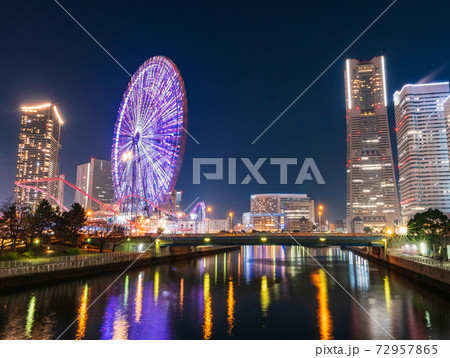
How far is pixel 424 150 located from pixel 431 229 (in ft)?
456

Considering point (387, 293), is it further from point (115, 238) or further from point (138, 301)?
point (115, 238)

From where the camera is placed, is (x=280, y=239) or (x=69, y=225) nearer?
(x=69, y=225)

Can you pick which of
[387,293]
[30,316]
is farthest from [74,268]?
[387,293]

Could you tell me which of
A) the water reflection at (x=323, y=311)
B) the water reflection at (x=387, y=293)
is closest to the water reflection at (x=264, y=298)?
the water reflection at (x=323, y=311)

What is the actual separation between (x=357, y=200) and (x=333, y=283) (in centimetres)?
16968

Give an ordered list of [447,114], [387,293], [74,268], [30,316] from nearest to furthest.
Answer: [30,316] < [387,293] < [74,268] < [447,114]

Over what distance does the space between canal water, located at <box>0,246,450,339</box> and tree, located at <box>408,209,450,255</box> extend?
686cm

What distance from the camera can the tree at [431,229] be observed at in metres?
43.4

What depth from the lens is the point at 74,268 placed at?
1492 inches

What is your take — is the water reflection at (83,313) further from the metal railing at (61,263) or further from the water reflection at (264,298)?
the water reflection at (264,298)

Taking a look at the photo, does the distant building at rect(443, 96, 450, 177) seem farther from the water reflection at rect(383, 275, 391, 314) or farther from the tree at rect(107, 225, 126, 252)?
the tree at rect(107, 225, 126, 252)
